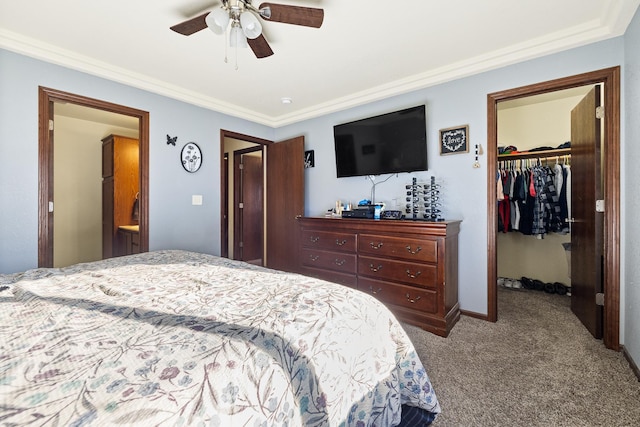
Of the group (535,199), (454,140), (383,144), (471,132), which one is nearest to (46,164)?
(383,144)

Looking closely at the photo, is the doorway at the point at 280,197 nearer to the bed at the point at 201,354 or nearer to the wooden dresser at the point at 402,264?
the wooden dresser at the point at 402,264

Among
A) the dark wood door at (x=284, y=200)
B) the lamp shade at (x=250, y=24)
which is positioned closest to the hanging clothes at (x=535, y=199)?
the dark wood door at (x=284, y=200)

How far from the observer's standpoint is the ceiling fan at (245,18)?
1607mm

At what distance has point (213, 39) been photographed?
7.31 feet

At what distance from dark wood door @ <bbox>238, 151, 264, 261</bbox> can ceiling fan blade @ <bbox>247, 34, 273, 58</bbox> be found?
3223 mm

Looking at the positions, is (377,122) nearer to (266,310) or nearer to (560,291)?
(266,310)

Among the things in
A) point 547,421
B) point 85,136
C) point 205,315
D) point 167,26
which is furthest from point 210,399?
point 85,136

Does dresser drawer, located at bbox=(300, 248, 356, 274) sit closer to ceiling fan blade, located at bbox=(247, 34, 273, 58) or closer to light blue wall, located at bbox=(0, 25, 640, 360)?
light blue wall, located at bbox=(0, 25, 640, 360)

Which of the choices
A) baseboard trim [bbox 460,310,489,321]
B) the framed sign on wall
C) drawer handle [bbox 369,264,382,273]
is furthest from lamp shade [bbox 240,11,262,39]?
baseboard trim [bbox 460,310,489,321]

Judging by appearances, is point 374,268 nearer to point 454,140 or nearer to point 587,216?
point 454,140

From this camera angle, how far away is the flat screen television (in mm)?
2844

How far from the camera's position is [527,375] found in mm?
1739

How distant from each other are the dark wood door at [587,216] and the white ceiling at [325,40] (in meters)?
0.68

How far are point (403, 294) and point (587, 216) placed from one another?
66.2 inches
